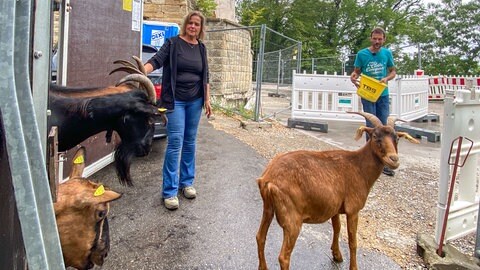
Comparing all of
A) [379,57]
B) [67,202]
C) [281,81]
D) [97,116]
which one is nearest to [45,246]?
[67,202]

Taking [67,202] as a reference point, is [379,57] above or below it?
above

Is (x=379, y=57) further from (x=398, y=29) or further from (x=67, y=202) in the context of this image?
(x=398, y=29)

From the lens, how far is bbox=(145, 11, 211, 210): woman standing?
11.6 feet

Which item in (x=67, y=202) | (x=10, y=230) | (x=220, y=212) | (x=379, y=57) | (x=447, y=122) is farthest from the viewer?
(x=379, y=57)

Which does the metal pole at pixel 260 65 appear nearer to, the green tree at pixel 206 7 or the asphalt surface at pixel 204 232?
the asphalt surface at pixel 204 232

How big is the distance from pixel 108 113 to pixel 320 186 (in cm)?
140

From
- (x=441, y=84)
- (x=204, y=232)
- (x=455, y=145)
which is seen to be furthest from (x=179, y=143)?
(x=441, y=84)

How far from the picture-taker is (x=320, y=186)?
99.4 inches

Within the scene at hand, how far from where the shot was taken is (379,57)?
18.3 ft

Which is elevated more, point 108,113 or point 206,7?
point 206,7

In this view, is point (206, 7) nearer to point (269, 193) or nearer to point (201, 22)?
point (201, 22)

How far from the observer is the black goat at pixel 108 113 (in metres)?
2.21

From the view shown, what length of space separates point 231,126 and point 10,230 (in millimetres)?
7204

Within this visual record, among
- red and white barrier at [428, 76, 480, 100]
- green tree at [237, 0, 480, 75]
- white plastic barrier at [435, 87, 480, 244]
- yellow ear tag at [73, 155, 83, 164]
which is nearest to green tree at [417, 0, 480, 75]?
green tree at [237, 0, 480, 75]
